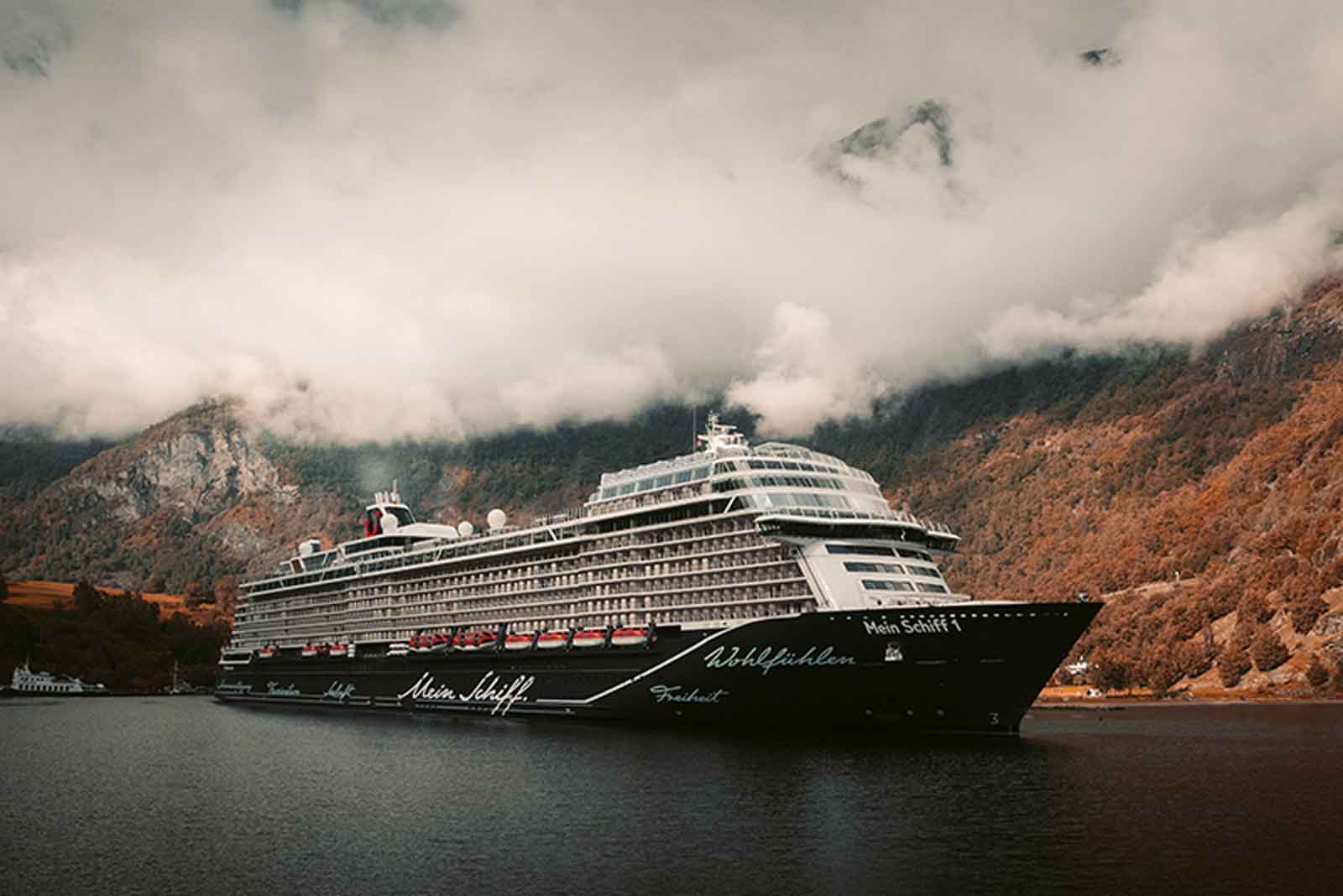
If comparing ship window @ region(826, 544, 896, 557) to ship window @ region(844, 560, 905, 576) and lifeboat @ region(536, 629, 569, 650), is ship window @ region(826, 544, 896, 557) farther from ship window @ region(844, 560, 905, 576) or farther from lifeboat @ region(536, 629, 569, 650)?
lifeboat @ region(536, 629, 569, 650)

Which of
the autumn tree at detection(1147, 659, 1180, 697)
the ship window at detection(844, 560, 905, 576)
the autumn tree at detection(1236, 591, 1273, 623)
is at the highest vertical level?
the ship window at detection(844, 560, 905, 576)

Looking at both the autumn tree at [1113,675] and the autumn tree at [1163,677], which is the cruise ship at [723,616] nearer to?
the autumn tree at [1113,675]

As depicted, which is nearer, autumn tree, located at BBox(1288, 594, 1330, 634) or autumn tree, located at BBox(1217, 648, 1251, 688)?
autumn tree, located at BBox(1217, 648, 1251, 688)

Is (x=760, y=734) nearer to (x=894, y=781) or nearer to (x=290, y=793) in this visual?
(x=894, y=781)

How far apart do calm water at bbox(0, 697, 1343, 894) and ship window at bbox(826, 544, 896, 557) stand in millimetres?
12066

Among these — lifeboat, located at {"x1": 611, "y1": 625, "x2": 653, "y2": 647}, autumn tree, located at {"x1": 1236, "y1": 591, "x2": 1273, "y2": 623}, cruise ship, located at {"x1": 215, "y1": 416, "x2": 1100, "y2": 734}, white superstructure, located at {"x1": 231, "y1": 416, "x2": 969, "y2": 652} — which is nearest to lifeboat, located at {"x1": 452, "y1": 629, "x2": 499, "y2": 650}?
cruise ship, located at {"x1": 215, "y1": 416, "x2": 1100, "y2": 734}

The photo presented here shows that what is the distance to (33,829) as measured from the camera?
4194cm

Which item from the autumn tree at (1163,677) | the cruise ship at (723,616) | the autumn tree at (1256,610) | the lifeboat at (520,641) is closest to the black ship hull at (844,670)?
the cruise ship at (723,616)

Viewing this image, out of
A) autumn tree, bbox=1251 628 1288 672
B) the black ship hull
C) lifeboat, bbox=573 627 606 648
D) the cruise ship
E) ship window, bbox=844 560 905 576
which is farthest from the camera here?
autumn tree, bbox=1251 628 1288 672

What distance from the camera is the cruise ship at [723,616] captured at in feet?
192

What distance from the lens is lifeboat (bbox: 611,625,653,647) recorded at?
7075 centimetres

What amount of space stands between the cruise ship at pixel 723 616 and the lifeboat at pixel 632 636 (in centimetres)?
16

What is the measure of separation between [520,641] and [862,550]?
30897 millimetres

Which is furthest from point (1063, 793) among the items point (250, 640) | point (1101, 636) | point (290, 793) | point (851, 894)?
point (1101, 636)
